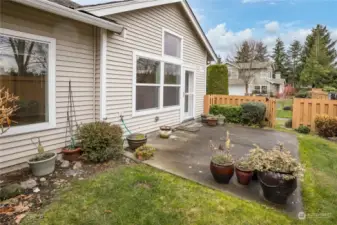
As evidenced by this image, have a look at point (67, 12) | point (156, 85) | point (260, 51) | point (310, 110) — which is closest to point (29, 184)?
point (67, 12)

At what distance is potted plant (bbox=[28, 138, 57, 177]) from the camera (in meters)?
3.51

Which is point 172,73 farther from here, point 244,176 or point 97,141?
point 244,176

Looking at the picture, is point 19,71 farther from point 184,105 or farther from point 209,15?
point 209,15

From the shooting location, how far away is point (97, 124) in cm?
443

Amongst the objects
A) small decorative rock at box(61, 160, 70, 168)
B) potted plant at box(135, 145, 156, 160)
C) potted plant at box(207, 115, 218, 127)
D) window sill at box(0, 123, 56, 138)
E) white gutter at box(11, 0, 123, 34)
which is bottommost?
small decorative rock at box(61, 160, 70, 168)

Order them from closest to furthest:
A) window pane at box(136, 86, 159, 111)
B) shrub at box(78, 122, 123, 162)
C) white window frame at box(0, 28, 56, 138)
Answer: white window frame at box(0, 28, 56, 138) < shrub at box(78, 122, 123, 162) < window pane at box(136, 86, 159, 111)

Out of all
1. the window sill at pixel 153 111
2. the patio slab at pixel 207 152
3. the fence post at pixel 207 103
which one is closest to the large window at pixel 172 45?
the window sill at pixel 153 111

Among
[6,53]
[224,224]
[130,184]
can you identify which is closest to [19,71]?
[6,53]

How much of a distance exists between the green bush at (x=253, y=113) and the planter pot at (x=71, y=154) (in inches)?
277

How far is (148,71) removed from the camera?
6.58 m

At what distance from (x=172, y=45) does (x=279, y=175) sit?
6270 millimetres

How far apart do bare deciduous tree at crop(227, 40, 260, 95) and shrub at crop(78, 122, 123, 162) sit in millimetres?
27343

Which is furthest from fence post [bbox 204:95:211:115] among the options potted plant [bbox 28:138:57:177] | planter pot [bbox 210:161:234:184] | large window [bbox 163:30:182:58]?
potted plant [bbox 28:138:57:177]

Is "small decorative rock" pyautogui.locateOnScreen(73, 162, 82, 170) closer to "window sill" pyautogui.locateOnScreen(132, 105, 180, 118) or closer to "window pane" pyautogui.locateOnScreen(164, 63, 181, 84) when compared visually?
"window sill" pyautogui.locateOnScreen(132, 105, 180, 118)
